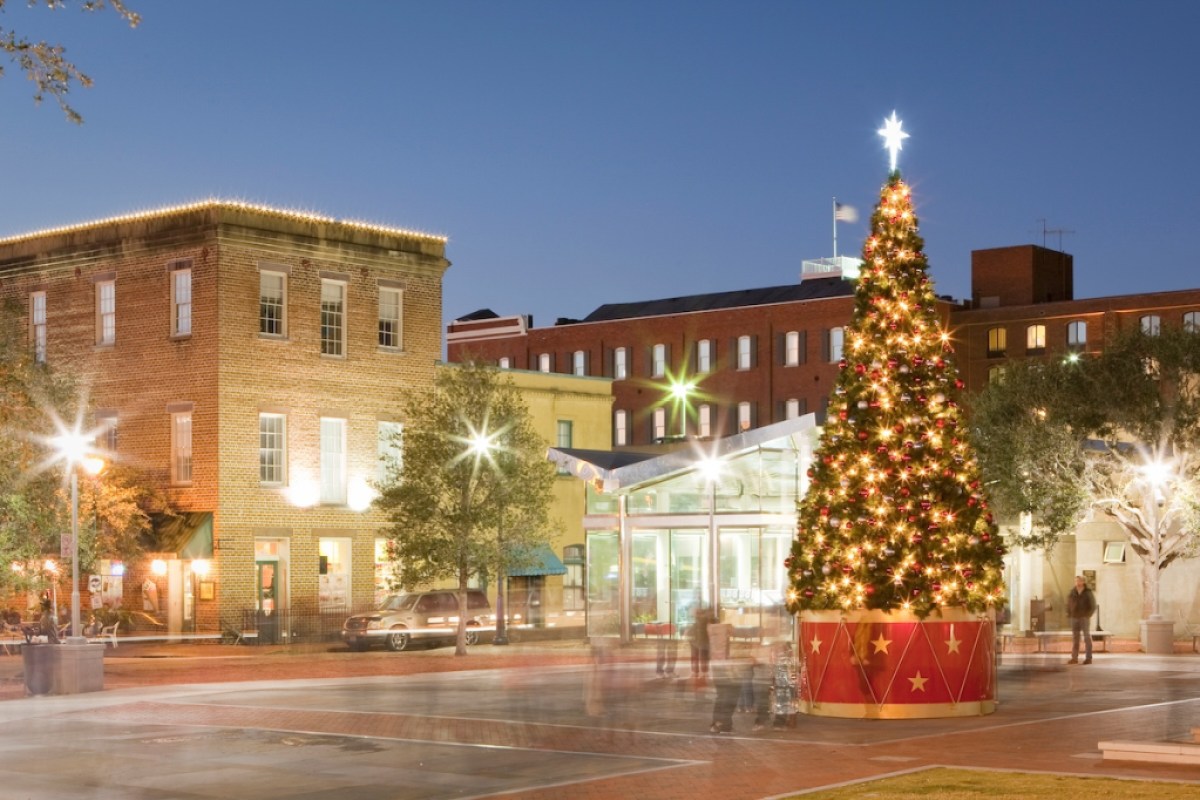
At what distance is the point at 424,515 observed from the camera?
42531 millimetres

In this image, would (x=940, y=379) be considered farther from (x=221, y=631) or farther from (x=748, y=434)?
(x=221, y=631)

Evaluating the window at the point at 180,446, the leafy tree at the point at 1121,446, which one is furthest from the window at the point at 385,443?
the leafy tree at the point at 1121,446

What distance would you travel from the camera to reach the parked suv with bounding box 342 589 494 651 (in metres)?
43.9

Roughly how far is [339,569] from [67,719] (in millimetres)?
24596

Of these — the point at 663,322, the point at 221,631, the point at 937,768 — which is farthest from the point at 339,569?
the point at 663,322

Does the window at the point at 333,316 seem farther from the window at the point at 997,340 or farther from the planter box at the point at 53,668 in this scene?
the window at the point at 997,340

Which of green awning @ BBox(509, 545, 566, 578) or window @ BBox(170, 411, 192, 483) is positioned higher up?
window @ BBox(170, 411, 192, 483)

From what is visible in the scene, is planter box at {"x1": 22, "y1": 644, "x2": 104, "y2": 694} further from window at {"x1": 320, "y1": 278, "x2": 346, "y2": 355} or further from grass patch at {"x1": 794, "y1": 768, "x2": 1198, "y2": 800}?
window at {"x1": 320, "y1": 278, "x2": 346, "y2": 355}

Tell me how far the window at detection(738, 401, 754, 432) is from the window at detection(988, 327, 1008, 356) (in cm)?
1418

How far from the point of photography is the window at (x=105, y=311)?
1953 inches

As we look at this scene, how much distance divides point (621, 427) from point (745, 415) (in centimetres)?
888

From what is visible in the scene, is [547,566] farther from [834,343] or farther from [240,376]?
[834,343]

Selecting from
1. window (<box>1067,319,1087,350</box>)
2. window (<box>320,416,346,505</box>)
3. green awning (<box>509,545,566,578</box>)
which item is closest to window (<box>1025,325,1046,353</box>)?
window (<box>1067,319,1087,350</box>)

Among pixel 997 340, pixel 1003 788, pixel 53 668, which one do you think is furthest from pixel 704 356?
pixel 1003 788
